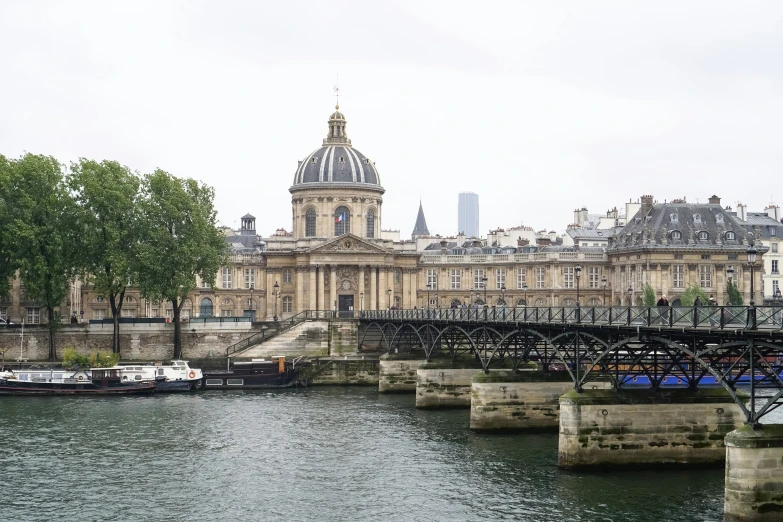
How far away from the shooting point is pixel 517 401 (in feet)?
206

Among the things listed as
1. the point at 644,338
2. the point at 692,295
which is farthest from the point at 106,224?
the point at 644,338

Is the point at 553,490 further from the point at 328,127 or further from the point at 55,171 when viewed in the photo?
the point at 328,127

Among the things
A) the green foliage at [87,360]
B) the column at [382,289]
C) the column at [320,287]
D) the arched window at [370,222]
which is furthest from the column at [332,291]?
the green foliage at [87,360]

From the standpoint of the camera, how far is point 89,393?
274 ft

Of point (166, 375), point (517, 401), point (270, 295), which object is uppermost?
point (270, 295)

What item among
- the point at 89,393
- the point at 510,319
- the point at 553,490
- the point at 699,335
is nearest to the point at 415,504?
the point at 553,490

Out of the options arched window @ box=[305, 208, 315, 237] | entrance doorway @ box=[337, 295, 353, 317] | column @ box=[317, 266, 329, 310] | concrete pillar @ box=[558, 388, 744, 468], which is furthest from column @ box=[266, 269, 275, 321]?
concrete pillar @ box=[558, 388, 744, 468]

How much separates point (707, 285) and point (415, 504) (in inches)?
3429

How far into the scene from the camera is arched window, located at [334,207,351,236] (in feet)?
436

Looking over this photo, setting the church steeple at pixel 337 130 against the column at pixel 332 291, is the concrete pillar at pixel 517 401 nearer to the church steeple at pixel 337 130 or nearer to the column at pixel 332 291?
the column at pixel 332 291

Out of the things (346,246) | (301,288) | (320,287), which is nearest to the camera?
(346,246)

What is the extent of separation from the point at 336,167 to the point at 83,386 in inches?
2210

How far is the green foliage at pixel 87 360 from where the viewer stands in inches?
3661

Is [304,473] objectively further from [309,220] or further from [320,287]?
[309,220]
